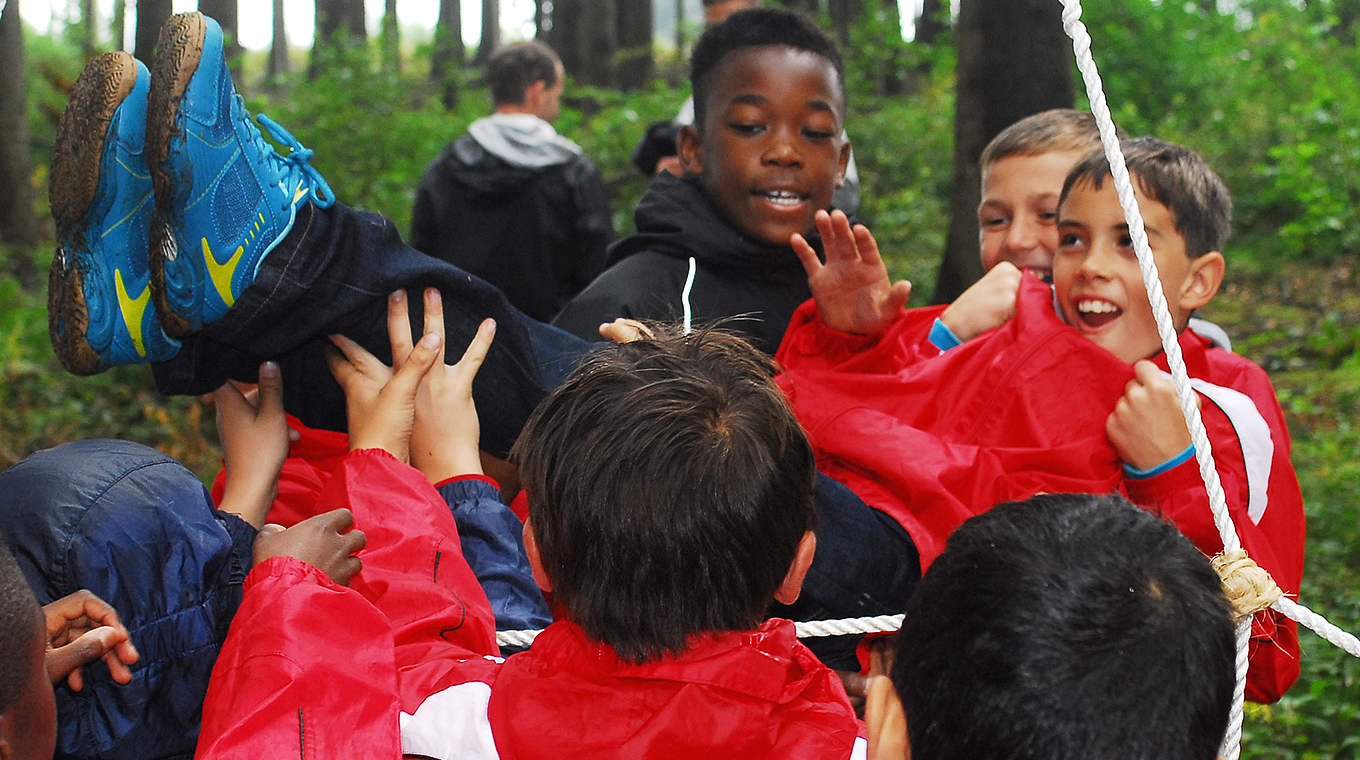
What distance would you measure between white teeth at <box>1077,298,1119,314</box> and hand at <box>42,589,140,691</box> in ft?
6.09

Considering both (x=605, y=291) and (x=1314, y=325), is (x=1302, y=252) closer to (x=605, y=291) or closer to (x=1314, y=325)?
(x=1314, y=325)

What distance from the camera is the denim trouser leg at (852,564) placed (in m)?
2.15

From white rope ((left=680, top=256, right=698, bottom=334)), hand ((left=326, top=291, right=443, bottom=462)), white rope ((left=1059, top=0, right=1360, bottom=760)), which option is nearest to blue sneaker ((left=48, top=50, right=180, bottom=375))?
hand ((left=326, top=291, right=443, bottom=462))

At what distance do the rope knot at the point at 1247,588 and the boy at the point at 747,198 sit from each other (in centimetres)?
141

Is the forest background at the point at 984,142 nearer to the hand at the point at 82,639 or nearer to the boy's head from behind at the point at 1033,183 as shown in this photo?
the boy's head from behind at the point at 1033,183

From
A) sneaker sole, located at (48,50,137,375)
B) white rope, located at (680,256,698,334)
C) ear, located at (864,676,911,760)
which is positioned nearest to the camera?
ear, located at (864,676,911,760)

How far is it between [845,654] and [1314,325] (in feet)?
18.3

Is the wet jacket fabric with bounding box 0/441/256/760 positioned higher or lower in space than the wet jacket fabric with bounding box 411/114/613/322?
lower

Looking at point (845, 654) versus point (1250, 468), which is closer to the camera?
point (1250, 468)

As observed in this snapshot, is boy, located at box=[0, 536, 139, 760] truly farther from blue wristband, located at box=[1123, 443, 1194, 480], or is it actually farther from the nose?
the nose

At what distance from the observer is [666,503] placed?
149 cm

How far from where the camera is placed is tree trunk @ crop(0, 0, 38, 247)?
8453 mm

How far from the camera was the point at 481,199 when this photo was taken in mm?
5121

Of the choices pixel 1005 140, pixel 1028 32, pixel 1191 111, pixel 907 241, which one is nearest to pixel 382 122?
pixel 907 241
